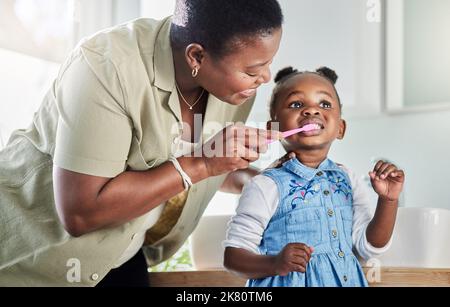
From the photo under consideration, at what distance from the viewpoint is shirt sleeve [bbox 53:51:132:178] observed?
2.90ft

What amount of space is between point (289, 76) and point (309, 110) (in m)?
0.09

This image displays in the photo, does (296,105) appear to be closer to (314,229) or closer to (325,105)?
(325,105)

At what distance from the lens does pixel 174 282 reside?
113cm

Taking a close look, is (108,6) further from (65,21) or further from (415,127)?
(415,127)

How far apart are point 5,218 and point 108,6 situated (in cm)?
45

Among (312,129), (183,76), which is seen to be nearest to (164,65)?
(183,76)

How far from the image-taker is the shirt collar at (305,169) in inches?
37.9

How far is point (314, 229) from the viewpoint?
3.05ft

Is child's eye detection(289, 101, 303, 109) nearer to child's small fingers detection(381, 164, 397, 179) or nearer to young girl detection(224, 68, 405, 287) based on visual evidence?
young girl detection(224, 68, 405, 287)

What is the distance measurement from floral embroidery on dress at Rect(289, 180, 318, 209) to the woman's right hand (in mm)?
93

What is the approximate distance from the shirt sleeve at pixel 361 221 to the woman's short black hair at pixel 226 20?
31 centimetres

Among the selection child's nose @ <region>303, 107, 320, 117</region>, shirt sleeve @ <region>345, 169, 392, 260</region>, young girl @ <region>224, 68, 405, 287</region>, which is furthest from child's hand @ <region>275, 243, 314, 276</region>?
child's nose @ <region>303, 107, 320, 117</region>

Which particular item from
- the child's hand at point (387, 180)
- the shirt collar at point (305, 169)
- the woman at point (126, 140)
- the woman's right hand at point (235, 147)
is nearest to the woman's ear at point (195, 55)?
the woman at point (126, 140)

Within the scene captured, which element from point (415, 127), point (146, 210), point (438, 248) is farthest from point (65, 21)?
point (438, 248)
